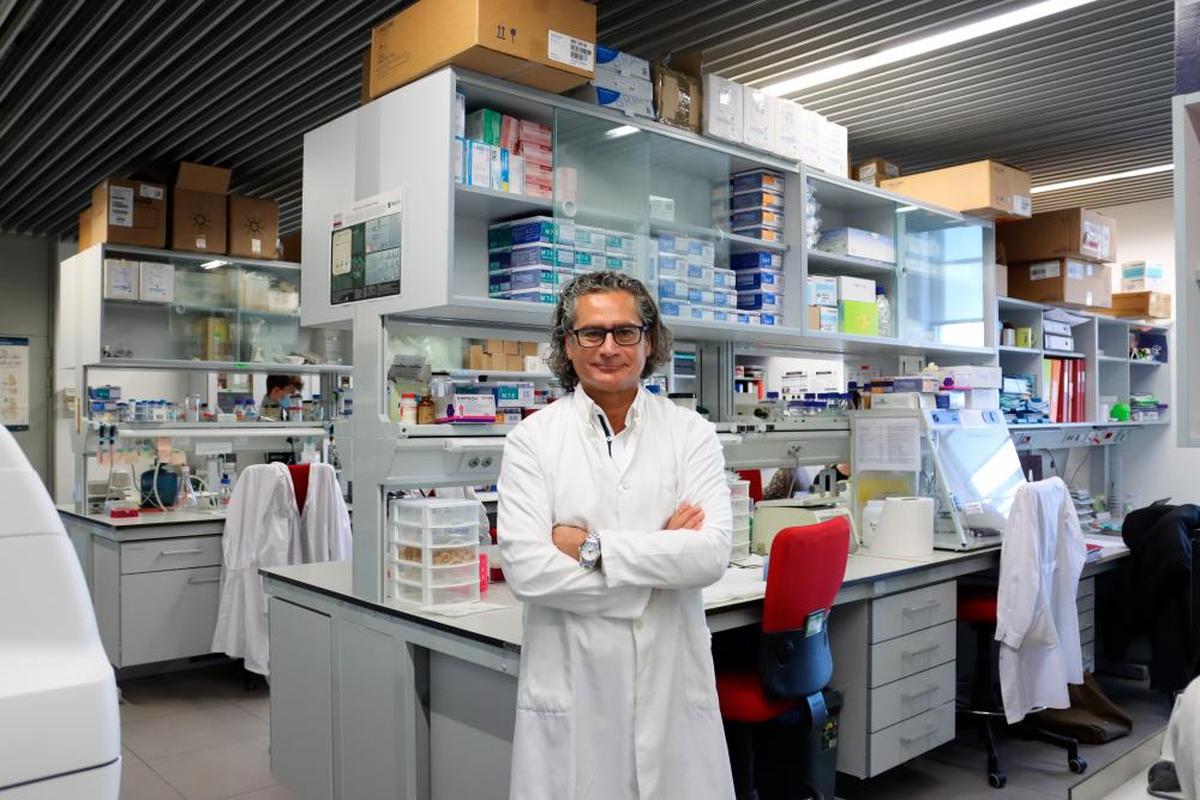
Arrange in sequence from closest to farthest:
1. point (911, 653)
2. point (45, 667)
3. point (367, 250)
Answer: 1. point (45, 667)
2. point (367, 250)
3. point (911, 653)

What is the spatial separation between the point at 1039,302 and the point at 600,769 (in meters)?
4.99

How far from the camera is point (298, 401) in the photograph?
6.22 metres

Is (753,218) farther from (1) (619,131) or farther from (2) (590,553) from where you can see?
A: (2) (590,553)

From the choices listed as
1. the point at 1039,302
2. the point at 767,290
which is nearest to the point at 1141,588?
the point at 1039,302

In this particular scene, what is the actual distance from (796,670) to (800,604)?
0.74ft

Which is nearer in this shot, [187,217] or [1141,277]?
[187,217]

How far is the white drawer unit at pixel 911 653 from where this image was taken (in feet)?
10.7

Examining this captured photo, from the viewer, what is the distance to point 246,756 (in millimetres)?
3992

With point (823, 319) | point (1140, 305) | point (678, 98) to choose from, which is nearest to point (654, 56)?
point (678, 98)

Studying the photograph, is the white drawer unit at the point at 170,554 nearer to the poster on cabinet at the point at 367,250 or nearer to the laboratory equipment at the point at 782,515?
the poster on cabinet at the point at 367,250

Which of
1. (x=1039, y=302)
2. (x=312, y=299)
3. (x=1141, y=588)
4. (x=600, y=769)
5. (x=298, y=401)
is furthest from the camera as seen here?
(x=298, y=401)

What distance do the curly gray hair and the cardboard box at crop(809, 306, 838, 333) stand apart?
1877 millimetres

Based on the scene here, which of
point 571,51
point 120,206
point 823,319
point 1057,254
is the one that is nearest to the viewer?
point 571,51

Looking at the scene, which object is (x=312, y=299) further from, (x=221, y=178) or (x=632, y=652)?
(x=221, y=178)
